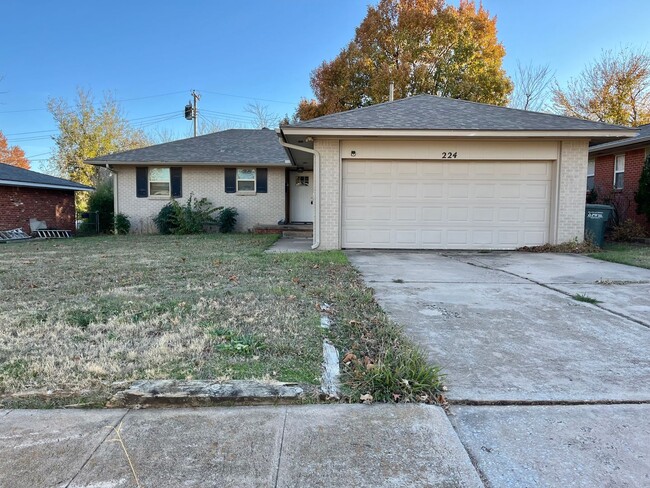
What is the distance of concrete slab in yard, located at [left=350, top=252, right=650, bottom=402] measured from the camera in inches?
107

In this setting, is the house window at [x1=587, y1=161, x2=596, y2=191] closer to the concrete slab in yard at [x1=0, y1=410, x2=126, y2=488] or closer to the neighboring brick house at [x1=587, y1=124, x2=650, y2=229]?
the neighboring brick house at [x1=587, y1=124, x2=650, y2=229]

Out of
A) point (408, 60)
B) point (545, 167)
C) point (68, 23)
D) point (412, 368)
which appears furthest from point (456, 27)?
point (412, 368)

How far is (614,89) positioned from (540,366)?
1088 inches

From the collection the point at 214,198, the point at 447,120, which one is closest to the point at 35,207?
the point at 214,198

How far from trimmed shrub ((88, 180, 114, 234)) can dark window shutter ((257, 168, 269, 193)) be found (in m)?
7.37

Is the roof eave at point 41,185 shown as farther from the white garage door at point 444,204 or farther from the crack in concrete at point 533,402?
the crack in concrete at point 533,402

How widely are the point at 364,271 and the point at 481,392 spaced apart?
4.45 m

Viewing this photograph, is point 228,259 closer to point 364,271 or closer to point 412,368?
point 364,271

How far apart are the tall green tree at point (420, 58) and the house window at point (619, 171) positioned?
29.3ft

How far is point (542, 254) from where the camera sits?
9.58m

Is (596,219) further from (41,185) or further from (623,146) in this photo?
(41,185)

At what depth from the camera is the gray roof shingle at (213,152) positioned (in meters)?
15.6

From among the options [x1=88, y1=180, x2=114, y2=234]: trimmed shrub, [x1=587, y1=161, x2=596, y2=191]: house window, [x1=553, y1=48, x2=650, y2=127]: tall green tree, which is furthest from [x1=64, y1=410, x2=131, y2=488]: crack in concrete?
[x1=553, y1=48, x2=650, y2=127]: tall green tree

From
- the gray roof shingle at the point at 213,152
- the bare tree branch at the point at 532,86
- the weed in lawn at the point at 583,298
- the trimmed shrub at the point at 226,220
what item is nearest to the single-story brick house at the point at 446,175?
the weed in lawn at the point at 583,298
